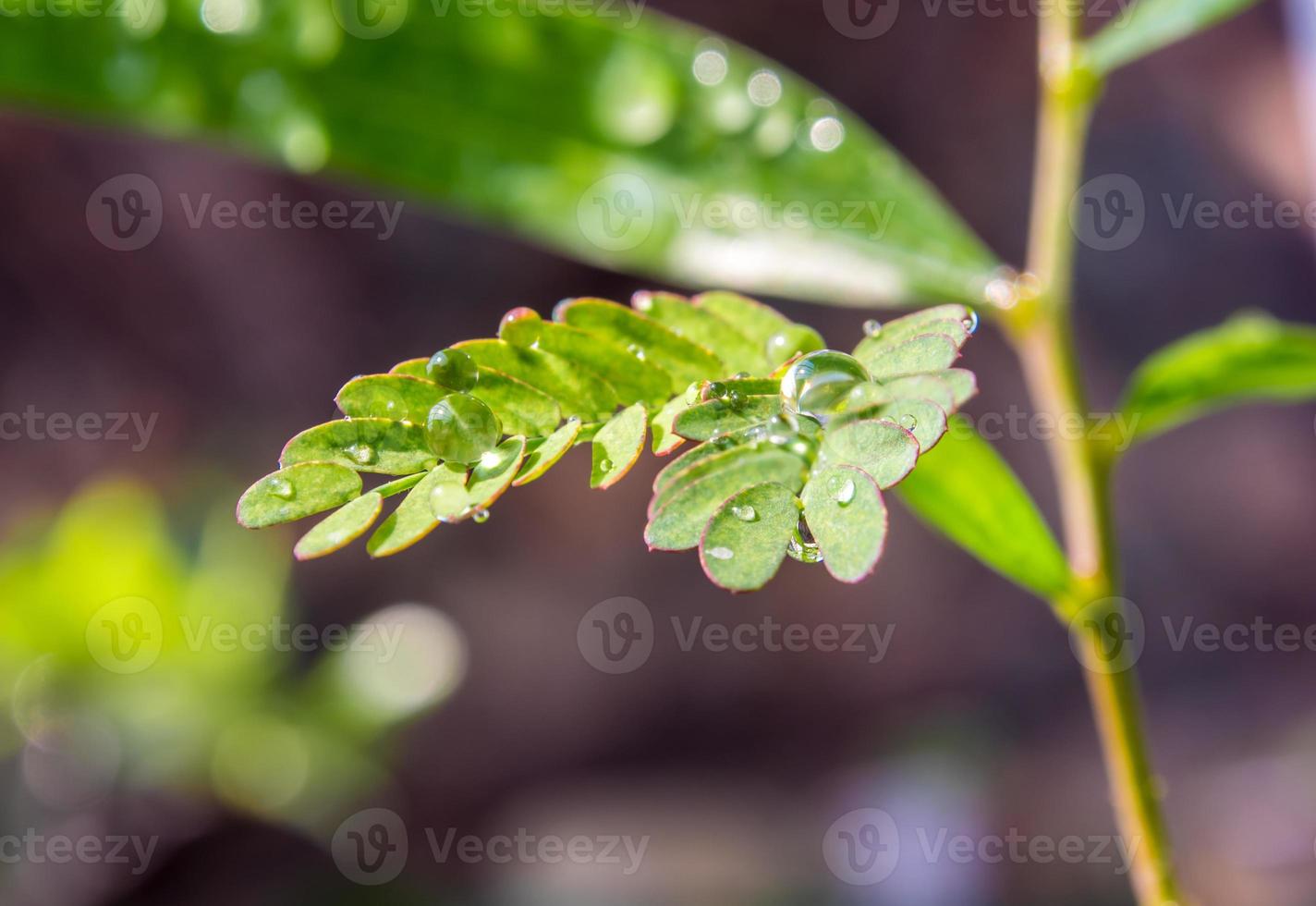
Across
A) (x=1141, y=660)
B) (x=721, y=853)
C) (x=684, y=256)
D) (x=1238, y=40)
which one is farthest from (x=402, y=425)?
(x=1238, y=40)

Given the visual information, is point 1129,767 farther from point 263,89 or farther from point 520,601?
point 520,601

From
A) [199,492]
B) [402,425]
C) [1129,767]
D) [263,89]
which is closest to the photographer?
[402,425]

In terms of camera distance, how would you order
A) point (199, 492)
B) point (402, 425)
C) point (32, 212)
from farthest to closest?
point (32, 212) → point (199, 492) → point (402, 425)
